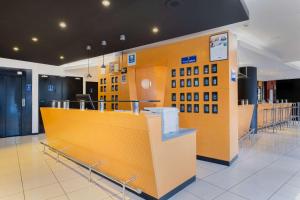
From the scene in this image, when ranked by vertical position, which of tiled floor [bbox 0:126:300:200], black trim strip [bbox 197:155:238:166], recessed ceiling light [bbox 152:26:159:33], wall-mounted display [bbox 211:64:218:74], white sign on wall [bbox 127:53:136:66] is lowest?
tiled floor [bbox 0:126:300:200]

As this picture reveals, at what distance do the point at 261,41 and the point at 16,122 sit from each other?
902 cm

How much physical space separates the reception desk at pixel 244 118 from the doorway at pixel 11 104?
312 inches

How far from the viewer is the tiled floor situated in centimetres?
265

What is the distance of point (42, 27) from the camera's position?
397 cm

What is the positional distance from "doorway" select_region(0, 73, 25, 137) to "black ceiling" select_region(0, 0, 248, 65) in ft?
7.15

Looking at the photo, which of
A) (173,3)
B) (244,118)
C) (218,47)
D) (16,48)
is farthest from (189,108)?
(16,48)

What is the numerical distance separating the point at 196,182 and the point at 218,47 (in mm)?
2662

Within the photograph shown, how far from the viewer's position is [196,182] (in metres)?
3.07

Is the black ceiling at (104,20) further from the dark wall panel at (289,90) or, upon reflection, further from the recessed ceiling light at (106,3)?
the dark wall panel at (289,90)

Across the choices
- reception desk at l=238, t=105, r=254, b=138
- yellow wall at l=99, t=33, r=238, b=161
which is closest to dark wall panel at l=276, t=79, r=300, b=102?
reception desk at l=238, t=105, r=254, b=138

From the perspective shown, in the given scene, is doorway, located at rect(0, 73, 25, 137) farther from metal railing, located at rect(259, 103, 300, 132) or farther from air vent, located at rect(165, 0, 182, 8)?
metal railing, located at rect(259, 103, 300, 132)

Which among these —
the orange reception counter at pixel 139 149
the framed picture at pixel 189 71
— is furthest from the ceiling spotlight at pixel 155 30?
the orange reception counter at pixel 139 149

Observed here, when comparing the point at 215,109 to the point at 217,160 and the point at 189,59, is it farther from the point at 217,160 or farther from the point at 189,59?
the point at 189,59

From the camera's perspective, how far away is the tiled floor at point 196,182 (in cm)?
265
